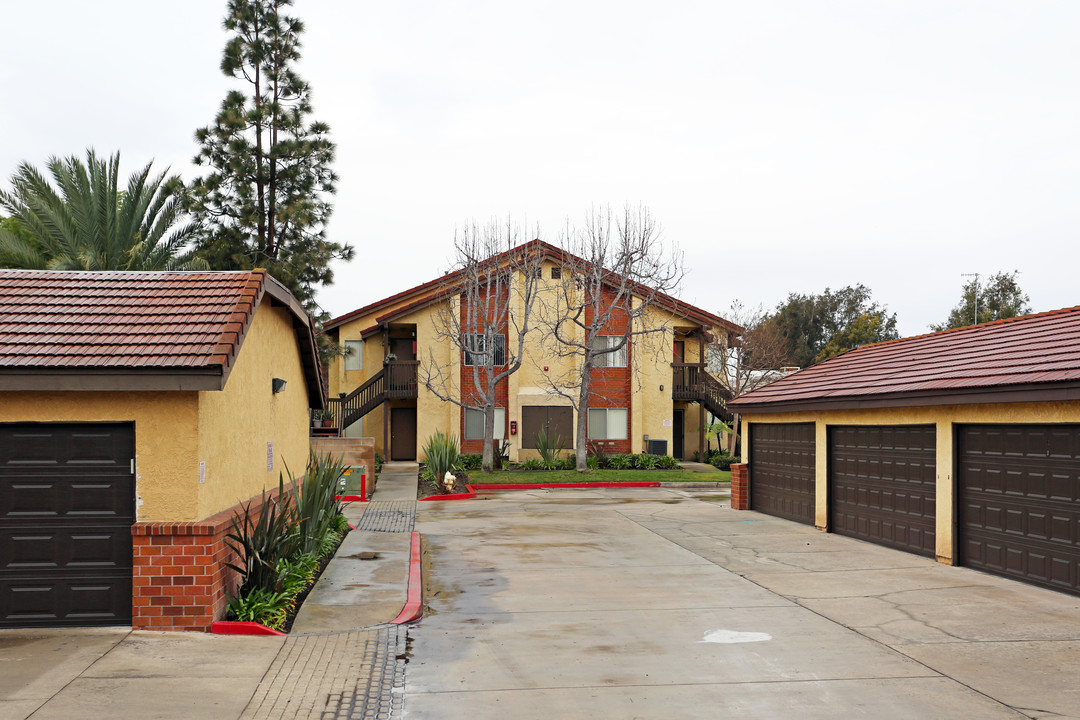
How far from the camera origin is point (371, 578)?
1220 cm

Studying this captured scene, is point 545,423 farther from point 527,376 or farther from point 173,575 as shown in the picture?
point 173,575

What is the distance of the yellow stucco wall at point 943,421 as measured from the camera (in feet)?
38.4

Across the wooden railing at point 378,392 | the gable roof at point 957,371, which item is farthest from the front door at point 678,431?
the gable roof at point 957,371

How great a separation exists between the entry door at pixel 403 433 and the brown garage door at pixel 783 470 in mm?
19161

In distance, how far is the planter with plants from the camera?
9.38 meters

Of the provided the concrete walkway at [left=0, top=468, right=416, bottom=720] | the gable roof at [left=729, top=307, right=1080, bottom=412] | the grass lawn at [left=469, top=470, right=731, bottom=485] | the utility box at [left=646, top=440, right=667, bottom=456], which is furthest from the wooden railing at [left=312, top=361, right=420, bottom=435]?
the concrete walkway at [left=0, top=468, right=416, bottom=720]

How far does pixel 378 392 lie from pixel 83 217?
13124mm

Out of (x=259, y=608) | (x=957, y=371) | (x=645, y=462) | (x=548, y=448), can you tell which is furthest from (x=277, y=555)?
(x=645, y=462)

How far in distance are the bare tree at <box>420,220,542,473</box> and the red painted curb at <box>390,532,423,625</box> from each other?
65.2 feet

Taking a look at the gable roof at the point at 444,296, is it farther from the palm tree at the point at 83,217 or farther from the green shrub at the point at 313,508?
the green shrub at the point at 313,508

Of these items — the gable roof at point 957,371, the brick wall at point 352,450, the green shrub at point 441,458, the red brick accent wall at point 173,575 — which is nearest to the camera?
the red brick accent wall at point 173,575

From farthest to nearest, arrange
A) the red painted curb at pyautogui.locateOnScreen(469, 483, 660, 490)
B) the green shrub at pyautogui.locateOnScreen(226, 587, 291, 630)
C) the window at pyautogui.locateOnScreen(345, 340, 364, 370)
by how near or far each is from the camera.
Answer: the window at pyautogui.locateOnScreen(345, 340, 364, 370), the red painted curb at pyautogui.locateOnScreen(469, 483, 660, 490), the green shrub at pyautogui.locateOnScreen(226, 587, 291, 630)

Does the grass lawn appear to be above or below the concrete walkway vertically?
below

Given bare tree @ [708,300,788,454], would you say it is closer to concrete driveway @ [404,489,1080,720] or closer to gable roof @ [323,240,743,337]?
gable roof @ [323,240,743,337]
